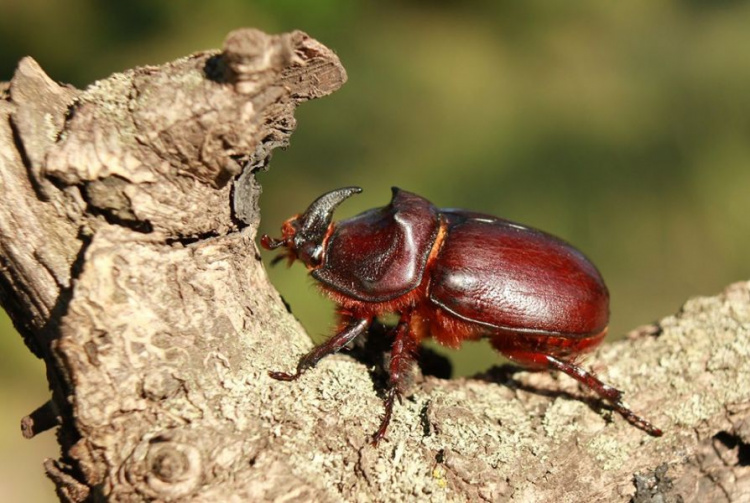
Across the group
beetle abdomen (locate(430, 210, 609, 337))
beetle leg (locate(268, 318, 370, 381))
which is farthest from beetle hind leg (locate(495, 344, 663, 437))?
beetle leg (locate(268, 318, 370, 381))

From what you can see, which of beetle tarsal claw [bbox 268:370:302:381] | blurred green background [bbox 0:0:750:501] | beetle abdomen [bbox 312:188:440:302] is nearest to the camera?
beetle tarsal claw [bbox 268:370:302:381]

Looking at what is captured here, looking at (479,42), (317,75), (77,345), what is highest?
(479,42)

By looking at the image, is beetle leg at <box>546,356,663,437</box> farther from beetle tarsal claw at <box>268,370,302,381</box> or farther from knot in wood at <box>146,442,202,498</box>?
knot in wood at <box>146,442,202,498</box>

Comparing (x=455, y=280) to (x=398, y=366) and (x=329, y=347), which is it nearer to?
(x=398, y=366)

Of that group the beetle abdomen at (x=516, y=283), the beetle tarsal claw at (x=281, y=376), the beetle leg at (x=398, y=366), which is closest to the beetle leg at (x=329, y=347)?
the beetle tarsal claw at (x=281, y=376)

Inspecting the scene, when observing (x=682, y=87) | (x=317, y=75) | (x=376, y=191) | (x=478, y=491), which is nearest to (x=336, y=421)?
(x=478, y=491)

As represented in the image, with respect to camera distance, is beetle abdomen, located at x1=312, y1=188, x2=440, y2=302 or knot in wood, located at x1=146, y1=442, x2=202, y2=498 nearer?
knot in wood, located at x1=146, y1=442, x2=202, y2=498

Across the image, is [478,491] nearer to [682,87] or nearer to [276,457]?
[276,457]

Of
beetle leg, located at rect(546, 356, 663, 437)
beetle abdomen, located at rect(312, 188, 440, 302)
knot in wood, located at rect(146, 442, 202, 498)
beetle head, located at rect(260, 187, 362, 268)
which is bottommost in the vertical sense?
beetle leg, located at rect(546, 356, 663, 437)
